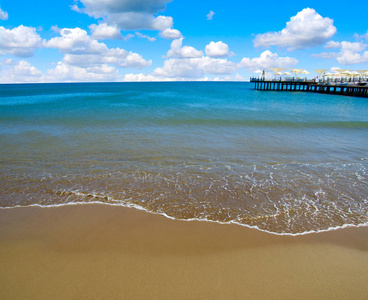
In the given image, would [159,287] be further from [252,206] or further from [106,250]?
[252,206]

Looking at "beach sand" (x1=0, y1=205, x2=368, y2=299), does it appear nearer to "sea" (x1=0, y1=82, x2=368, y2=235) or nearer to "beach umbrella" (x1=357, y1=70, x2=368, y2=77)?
"sea" (x1=0, y1=82, x2=368, y2=235)

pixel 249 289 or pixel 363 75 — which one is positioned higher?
pixel 363 75

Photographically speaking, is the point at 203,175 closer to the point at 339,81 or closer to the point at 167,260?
the point at 167,260

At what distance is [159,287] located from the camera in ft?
13.4

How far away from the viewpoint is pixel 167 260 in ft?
15.5

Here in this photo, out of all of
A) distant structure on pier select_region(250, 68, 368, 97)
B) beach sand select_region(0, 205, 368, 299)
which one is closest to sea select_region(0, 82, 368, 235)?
beach sand select_region(0, 205, 368, 299)

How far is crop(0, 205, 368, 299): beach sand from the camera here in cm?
404

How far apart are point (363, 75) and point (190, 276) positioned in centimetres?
8230

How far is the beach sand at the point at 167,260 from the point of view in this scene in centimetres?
404

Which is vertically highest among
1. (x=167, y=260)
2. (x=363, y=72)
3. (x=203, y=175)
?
(x=363, y=72)

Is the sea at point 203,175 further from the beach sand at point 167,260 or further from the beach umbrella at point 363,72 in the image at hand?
the beach umbrella at point 363,72

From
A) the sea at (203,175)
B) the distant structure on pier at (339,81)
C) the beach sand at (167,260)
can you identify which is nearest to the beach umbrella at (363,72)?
the distant structure on pier at (339,81)

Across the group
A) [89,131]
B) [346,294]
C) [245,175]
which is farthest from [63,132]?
[346,294]

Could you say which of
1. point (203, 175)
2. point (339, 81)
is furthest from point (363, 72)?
point (203, 175)
